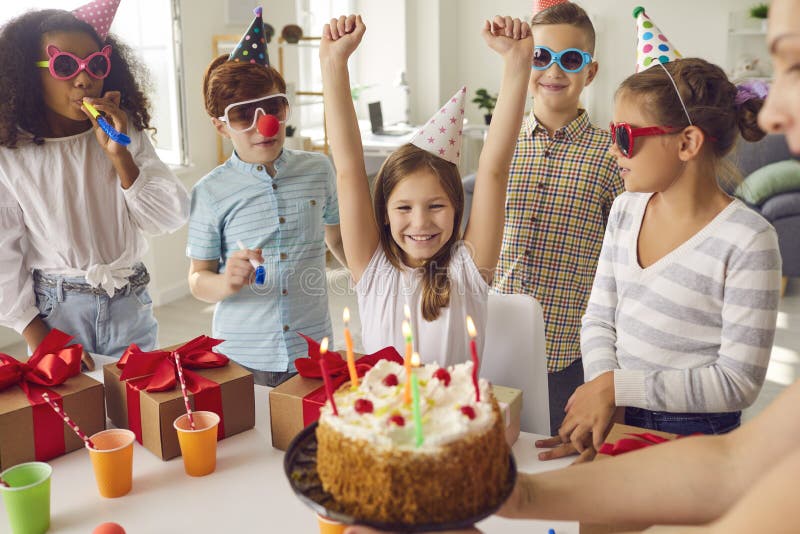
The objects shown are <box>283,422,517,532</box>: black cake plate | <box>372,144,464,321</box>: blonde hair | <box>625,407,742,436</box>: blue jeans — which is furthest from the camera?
<box>372,144,464,321</box>: blonde hair

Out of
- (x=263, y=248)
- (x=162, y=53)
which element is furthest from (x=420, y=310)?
(x=162, y=53)

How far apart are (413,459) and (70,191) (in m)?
1.47

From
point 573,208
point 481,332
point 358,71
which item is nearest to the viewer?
point 481,332

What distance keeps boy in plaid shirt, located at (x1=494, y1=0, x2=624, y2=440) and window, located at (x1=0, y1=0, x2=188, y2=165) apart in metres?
3.12

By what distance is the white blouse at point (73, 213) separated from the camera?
6.07 feet

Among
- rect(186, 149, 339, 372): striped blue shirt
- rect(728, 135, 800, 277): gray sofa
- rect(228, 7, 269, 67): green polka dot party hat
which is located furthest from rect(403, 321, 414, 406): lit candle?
rect(728, 135, 800, 277): gray sofa

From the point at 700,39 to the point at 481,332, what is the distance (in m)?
7.26

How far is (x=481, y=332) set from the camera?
170 cm

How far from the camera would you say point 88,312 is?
6.22 ft

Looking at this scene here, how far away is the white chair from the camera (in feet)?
5.50

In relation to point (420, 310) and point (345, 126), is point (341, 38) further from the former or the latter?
point (420, 310)

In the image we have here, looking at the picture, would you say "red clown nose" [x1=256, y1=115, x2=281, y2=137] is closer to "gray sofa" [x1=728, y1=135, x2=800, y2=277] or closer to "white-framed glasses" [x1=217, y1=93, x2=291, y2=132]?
"white-framed glasses" [x1=217, y1=93, x2=291, y2=132]

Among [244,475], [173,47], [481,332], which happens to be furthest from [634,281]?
[173,47]

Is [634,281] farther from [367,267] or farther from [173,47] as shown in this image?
[173,47]
